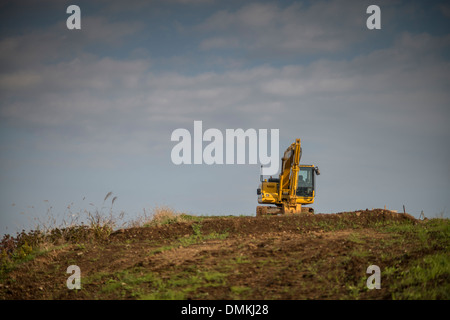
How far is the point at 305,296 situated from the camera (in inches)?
260

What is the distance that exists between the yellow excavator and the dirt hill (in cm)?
695

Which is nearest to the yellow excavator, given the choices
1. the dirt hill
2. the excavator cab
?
the excavator cab

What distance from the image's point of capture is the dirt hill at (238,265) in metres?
6.88

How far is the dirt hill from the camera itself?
688 cm

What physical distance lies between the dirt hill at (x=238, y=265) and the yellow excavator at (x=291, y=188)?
6.95 metres

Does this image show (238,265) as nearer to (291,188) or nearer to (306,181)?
(291,188)

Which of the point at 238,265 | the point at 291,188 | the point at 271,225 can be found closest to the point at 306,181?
the point at 291,188

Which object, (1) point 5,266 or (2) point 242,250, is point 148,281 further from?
(1) point 5,266

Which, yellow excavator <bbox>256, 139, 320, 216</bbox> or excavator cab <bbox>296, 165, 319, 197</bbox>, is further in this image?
excavator cab <bbox>296, 165, 319, 197</bbox>

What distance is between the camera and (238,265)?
8.26 meters

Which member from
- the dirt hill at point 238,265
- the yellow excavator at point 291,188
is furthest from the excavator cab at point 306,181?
the dirt hill at point 238,265

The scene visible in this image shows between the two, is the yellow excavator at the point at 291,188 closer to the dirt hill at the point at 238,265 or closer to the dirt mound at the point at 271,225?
the dirt mound at the point at 271,225

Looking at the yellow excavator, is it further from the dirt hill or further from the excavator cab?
the dirt hill
